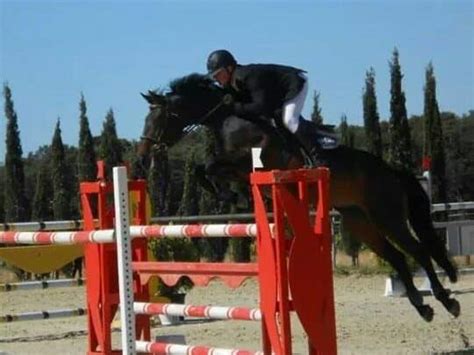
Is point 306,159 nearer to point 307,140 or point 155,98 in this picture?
point 307,140

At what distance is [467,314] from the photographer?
22.2ft

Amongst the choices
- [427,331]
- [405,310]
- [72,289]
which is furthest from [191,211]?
[427,331]

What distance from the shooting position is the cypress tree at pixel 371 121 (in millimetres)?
19641

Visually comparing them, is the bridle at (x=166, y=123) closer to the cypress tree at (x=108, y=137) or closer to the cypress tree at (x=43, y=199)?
the cypress tree at (x=108, y=137)

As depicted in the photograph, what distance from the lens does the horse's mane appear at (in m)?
5.68

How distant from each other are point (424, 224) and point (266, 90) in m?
1.52

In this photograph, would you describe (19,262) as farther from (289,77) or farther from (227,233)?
(227,233)

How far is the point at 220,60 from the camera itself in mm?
5277

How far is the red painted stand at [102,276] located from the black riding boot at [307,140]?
134cm

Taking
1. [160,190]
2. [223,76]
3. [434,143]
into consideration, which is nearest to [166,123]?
[223,76]

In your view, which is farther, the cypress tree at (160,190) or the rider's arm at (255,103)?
the cypress tree at (160,190)

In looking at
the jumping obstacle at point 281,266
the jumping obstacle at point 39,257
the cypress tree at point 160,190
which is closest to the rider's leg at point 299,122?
the jumping obstacle at point 281,266

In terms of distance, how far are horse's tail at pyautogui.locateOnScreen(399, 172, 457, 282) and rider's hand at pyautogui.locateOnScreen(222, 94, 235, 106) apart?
129 centimetres

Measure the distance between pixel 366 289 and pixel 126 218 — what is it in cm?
589
